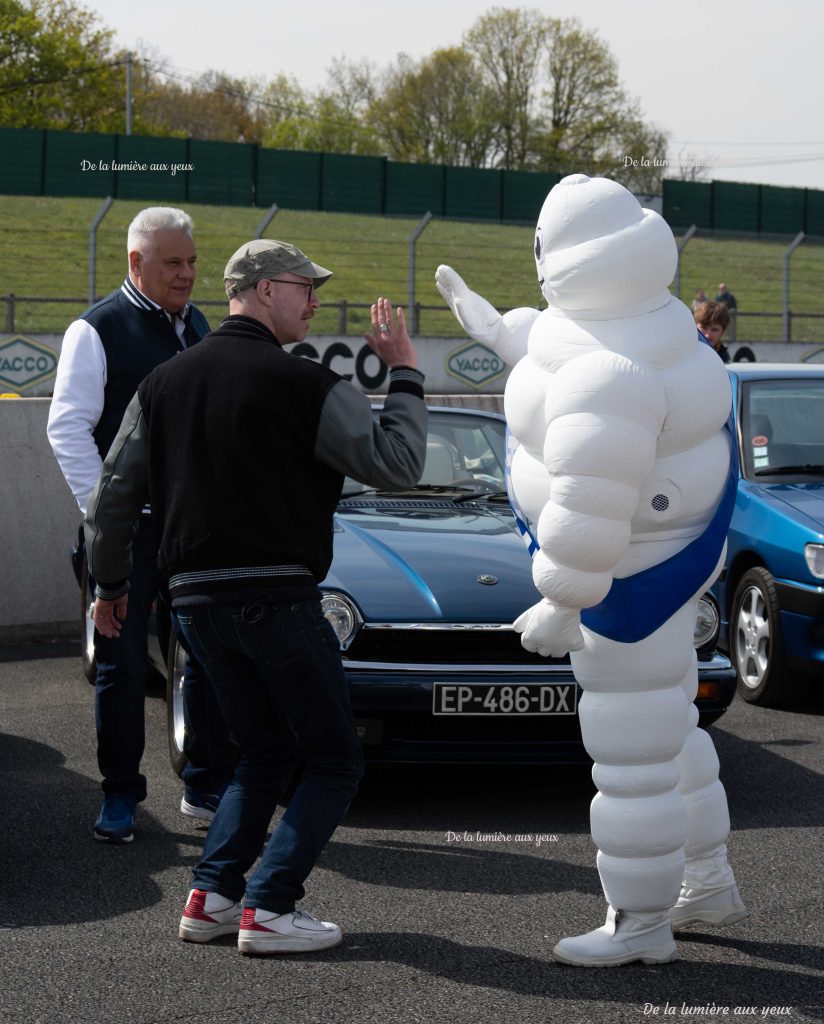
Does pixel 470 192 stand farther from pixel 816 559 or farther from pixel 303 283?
pixel 303 283

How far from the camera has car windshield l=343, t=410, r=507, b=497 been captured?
7.15 m

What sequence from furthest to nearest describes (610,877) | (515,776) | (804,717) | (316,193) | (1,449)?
1. (316,193)
2. (1,449)
3. (804,717)
4. (515,776)
5. (610,877)

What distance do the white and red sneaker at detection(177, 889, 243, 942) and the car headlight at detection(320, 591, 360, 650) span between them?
1.43 meters

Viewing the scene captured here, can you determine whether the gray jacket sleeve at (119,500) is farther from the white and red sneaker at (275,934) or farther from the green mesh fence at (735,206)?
the green mesh fence at (735,206)

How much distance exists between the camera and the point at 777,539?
25.0 ft

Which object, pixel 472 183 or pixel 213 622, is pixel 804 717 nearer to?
pixel 213 622

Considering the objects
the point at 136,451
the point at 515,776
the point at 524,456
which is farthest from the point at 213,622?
the point at 515,776

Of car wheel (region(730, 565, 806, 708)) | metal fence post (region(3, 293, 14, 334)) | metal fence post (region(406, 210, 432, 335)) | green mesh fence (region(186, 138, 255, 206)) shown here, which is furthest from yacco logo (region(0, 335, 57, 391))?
green mesh fence (region(186, 138, 255, 206))

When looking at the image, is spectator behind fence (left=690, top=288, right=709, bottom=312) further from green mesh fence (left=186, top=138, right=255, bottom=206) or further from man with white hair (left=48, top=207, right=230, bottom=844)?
green mesh fence (left=186, top=138, right=255, bottom=206)

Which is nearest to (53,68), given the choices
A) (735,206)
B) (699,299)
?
→ (735,206)

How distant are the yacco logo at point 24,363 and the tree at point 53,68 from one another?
44467 millimetres

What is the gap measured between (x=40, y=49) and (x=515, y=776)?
61660 millimetres

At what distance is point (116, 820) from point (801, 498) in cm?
408

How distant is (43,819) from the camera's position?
5465 mm
